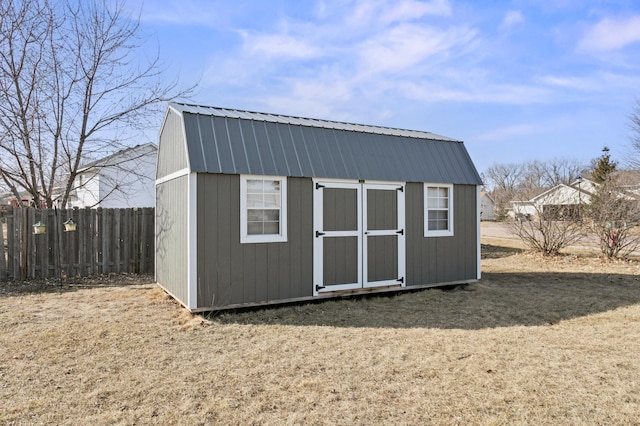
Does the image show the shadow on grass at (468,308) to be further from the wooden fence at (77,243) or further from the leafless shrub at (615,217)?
the wooden fence at (77,243)

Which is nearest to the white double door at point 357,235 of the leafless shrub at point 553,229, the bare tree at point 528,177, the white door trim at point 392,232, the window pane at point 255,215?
the white door trim at point 392,232

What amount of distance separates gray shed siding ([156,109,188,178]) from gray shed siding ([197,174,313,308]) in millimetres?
760

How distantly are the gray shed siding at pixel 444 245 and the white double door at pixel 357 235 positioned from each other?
0.22 m

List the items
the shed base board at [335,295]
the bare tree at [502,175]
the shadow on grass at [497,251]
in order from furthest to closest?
1. the bare tree at [502,175]
2. the shadow on grass at [497,251]
3. the shed base board at [335,295]

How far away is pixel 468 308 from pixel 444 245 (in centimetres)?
158

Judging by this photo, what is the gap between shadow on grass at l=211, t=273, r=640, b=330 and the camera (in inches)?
216

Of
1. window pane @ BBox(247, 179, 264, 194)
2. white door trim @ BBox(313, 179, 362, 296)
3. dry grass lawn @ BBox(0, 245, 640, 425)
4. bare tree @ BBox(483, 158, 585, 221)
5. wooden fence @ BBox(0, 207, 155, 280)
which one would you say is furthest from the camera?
bare tree @ BBox(483, 158, 585, 221)

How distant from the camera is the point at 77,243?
27.8 ft

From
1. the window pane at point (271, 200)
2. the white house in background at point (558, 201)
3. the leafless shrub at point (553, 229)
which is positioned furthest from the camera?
the white house in background at point (558, 201)

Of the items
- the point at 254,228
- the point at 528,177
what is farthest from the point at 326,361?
the point at 528,177

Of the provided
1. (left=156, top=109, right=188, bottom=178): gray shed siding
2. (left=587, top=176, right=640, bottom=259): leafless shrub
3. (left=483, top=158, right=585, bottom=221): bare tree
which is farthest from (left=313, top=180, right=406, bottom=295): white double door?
(left=483, top=158, right=585, bottom=221): bare tree

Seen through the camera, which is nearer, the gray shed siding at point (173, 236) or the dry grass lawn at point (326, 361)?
the dry grass lawn at point (326, 361)

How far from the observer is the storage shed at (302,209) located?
18.3ft

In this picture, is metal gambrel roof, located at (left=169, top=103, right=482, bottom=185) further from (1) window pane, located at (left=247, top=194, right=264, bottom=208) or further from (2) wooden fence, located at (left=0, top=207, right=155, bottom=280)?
(2) wooden fence, located at (left=0, top=207, right=155, bottom=280)
